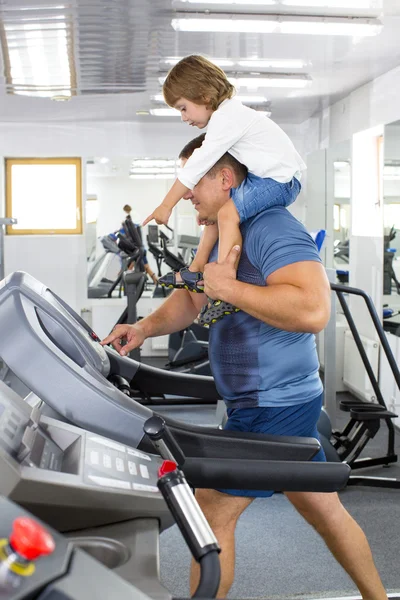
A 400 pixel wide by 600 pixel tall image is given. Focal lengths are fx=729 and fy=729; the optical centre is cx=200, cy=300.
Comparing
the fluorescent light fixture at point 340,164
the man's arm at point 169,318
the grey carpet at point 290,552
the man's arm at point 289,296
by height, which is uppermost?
the fluorescent light fixture at point 340,164

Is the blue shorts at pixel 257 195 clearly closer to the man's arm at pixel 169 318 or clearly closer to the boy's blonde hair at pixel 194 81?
the boy's blonde hair at pixel 194 81

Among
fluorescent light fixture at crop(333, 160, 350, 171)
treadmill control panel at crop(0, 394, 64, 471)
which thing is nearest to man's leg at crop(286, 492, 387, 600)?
treadmill control panel at crop(0, 394, 64, 471)

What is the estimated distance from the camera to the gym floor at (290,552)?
2711 mm

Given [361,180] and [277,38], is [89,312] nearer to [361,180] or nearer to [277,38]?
[361,180]

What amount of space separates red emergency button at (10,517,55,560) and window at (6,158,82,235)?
8.08 metres

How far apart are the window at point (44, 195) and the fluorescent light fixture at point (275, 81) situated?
116 inches

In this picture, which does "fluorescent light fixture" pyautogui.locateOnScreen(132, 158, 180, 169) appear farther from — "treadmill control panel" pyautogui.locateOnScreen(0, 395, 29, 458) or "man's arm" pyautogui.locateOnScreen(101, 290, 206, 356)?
"treadmill control panel" pyautogui.locateOnScreen(0, 395, 29, 458)

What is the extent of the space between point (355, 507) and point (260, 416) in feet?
6.67

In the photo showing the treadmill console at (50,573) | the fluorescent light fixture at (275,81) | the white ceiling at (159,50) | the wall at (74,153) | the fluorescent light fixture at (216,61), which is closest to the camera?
the treadmill console at (50,573)

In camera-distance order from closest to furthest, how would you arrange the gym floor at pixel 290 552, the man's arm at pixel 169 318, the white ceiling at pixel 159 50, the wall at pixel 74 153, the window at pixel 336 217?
the man's arm at pixel 169 318 → the gym floor at pixel 290 552 → the white ceiling at pixel 159 50 → the window at pixel 336 217 → the wall at pixel 74 153

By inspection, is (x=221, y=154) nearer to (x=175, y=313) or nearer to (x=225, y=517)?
(x=175, y=313)

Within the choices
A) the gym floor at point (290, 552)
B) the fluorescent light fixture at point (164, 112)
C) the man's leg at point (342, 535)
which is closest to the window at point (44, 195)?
the fluorescent light fixture at point (164, 112)

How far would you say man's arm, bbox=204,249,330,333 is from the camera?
1.55 metres

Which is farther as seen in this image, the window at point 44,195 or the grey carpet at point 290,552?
the window at point 44,195
